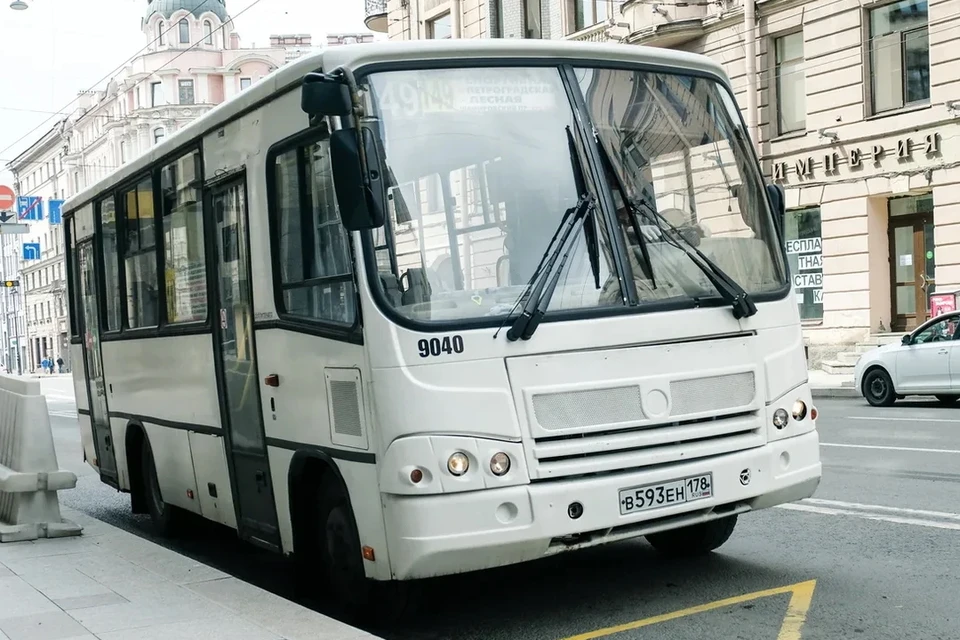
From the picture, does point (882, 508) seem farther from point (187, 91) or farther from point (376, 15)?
point (187, 91)

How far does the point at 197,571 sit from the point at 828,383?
59.1 feet

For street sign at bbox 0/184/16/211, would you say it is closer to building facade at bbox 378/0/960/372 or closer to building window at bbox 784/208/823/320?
building facade at bbox 378/0/960/372

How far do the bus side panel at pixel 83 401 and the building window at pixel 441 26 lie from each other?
2607 cm

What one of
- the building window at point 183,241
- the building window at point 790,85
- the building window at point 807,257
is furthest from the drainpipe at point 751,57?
the building window at point 183,241

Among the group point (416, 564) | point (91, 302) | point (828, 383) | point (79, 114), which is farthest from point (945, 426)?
point (79, 114)

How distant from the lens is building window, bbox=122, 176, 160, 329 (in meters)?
9.28

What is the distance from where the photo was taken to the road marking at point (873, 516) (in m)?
8.07

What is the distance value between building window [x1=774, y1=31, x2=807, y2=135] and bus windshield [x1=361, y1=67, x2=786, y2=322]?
20830 millimetres

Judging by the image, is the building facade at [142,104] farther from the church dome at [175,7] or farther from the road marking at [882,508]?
the road marking at [882,508]

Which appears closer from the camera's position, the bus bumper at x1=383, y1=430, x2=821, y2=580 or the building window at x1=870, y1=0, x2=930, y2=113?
the bus bumper at x1=383, y1=430, x2=821, y2=580

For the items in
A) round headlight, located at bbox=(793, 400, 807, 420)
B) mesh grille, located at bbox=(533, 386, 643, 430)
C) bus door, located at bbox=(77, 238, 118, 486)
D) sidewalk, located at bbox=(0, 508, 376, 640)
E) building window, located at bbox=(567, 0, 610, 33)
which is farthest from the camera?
building window, located at bbox=(567, 0, 610, 33)

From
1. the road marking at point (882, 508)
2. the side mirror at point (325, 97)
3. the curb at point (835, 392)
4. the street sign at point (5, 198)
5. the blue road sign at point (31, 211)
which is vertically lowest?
the curb at point (835, 392)

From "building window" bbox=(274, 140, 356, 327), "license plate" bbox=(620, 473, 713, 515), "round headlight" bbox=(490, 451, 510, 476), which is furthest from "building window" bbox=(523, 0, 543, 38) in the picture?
"round headlight" bbox=(490, 451, 510, 476)

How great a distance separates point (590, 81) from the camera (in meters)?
6.52
